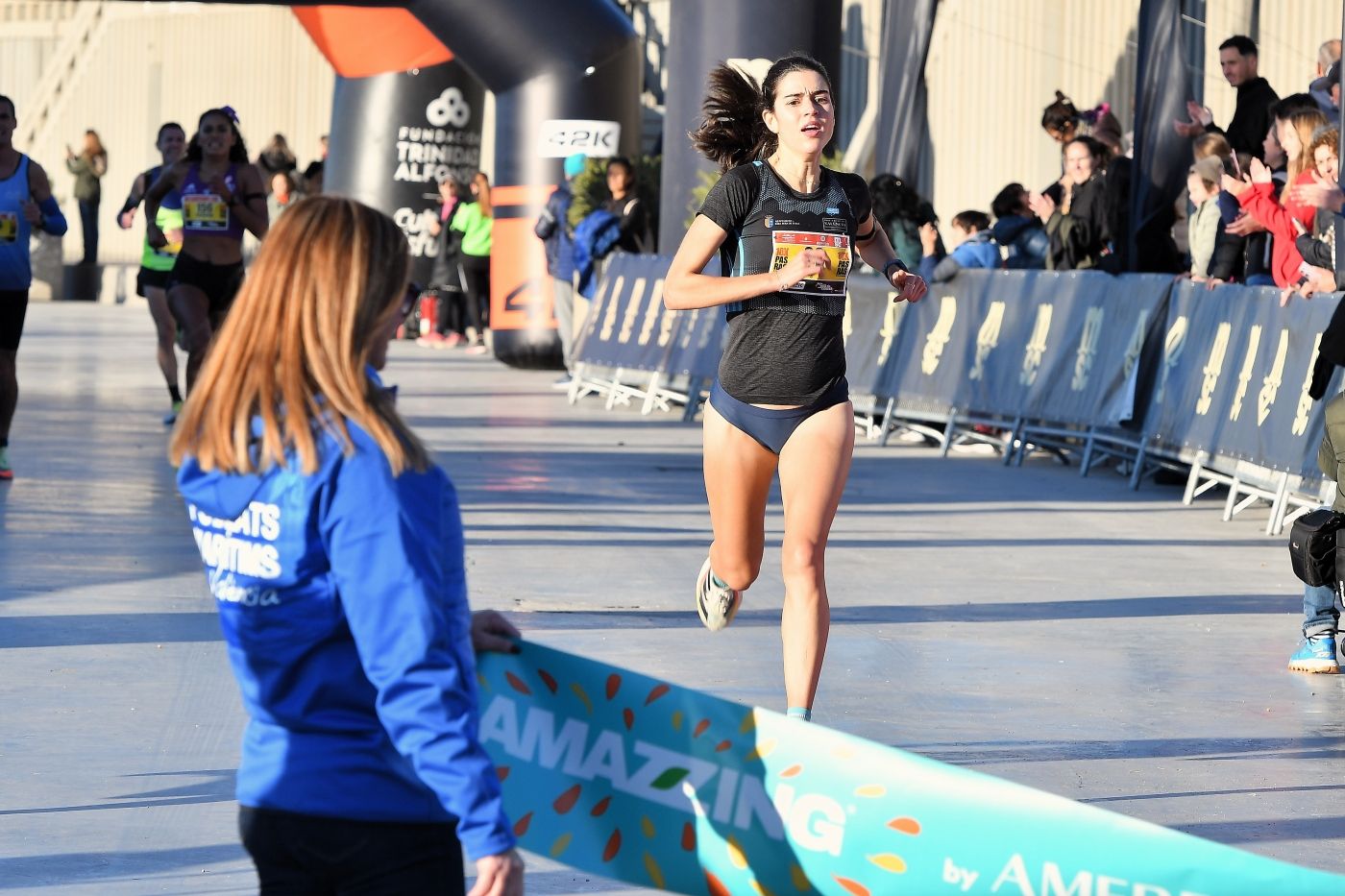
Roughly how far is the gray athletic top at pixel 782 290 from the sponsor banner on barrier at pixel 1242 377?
464 cm

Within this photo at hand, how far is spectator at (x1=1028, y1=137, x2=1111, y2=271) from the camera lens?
46.4 feet

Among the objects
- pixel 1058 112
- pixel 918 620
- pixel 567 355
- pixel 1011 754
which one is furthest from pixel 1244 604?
pixel 567 355

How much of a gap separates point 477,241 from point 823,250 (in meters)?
18.3

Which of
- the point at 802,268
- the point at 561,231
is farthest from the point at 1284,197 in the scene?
the point at 561,231

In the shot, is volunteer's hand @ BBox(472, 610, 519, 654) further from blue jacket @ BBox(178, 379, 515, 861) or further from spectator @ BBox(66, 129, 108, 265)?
spectator @ BBox(66, 129, 108, 265)

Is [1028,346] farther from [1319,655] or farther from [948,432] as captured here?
[1319,655]

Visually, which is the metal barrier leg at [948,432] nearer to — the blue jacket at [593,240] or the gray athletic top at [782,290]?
the blue jacket at [593,240]

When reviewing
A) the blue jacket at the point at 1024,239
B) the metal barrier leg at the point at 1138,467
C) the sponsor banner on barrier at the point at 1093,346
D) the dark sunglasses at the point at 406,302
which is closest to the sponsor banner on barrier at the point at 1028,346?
the sponsor banner on barrier at the point at 1093,346

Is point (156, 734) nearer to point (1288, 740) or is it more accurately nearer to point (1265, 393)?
point (1288, 740)

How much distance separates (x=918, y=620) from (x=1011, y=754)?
2231 millimetres

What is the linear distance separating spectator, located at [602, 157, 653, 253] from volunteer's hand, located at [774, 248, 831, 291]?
13344 millimetres

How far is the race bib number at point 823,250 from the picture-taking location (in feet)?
19.7

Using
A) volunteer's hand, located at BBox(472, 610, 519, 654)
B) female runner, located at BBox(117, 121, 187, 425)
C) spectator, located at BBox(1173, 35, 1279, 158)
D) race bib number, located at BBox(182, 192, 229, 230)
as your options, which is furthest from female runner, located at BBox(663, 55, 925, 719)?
female runner, located at BBox(117, 121, 187, 425)

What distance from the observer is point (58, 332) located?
26.8 metres
